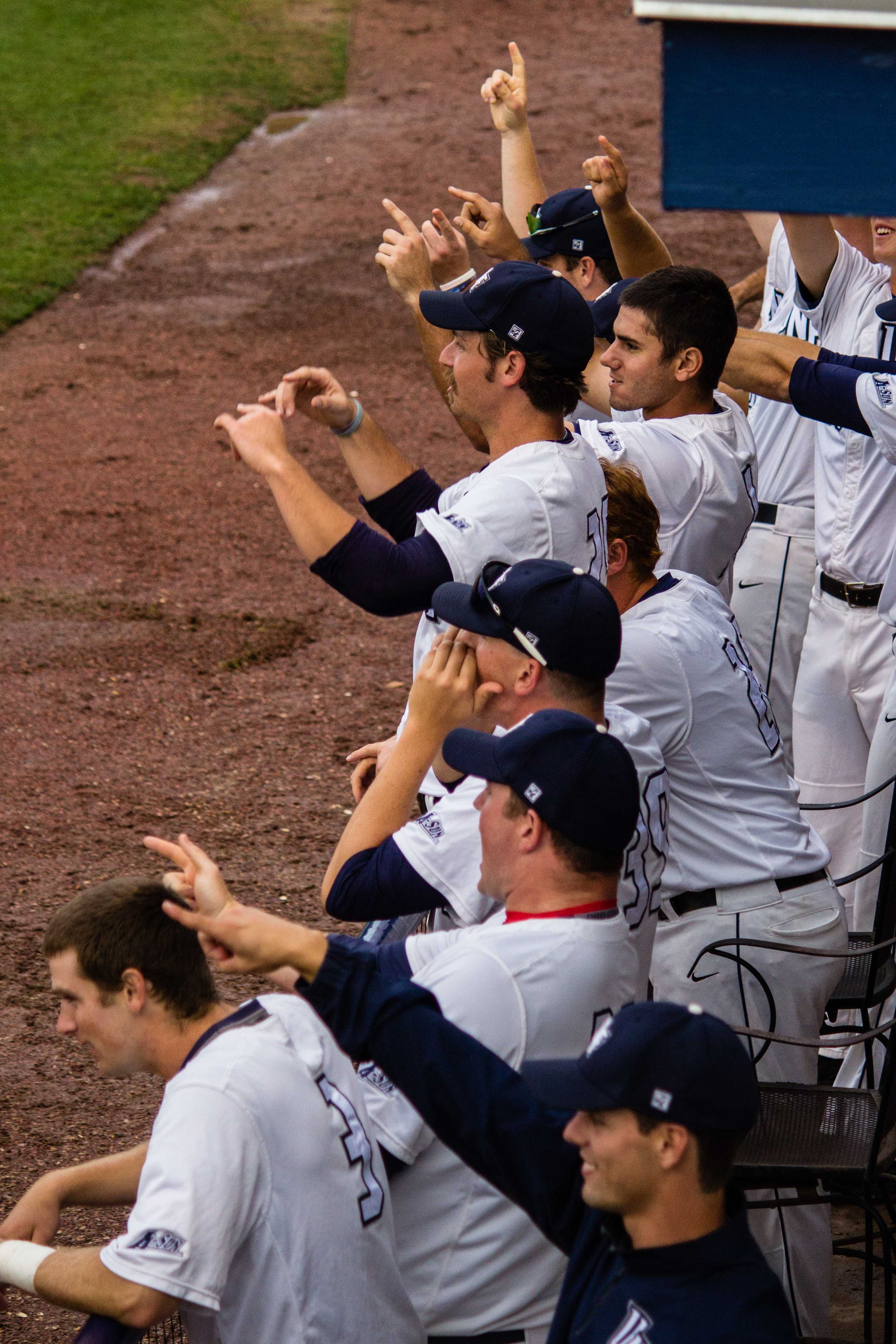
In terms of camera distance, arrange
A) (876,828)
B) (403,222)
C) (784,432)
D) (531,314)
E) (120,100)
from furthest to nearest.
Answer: (120,100), (784,432), (403,222), (876,828), (531,314)

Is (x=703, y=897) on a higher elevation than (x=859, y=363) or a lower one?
lower

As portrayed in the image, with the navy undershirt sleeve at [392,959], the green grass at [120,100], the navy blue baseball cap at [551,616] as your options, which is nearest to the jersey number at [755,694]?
the navy blue baseball cap at [551,616]

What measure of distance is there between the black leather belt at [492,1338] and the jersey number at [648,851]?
0.67 m

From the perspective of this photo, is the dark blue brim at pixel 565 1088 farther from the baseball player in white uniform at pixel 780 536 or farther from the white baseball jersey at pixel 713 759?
the baseball player in white uniform at pixel 780 536

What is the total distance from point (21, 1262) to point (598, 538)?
1620 mm

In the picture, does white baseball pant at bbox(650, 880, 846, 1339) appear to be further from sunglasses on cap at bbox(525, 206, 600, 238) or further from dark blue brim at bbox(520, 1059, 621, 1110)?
sunglasses on cap at bbox(525, 206, 600, 238)

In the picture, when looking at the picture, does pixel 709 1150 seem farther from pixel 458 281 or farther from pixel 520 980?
pixel 458 281

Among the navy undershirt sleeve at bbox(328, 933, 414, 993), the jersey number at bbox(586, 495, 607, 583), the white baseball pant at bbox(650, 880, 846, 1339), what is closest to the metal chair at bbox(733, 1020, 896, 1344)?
the white baseball pant at bbox(650, 880, 846, 1339)

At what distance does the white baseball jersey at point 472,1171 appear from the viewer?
219cm

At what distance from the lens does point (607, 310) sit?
4.02 metres

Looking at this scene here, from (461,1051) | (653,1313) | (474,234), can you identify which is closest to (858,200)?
(461,1051)

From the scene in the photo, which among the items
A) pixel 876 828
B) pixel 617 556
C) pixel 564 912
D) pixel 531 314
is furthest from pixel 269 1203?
pixel 876 828

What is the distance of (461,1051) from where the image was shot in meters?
1.99

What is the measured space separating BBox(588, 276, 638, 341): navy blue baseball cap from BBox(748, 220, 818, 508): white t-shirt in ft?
2.28
